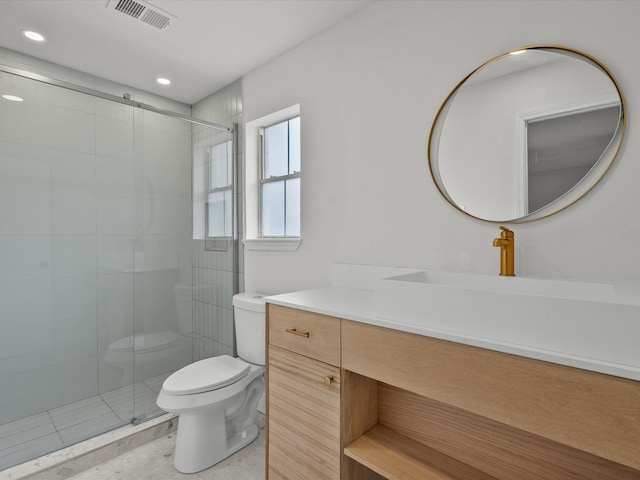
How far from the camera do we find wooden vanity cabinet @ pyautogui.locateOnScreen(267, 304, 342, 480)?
3.94ft

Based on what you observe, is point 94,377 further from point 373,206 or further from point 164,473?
point 373,206

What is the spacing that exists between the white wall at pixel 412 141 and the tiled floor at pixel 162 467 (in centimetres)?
94

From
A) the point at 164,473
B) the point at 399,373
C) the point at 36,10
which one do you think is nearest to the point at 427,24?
the point at 399,373

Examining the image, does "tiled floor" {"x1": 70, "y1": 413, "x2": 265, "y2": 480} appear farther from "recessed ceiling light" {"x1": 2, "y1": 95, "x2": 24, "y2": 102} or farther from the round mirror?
"recessed ceiling light" {"x1": 2, "y1": 95, "x2": 24, "y2": 102}

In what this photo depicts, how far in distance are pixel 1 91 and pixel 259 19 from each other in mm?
1342

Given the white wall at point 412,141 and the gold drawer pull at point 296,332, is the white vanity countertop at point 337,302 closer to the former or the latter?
the gold drawer pull at point 296,332

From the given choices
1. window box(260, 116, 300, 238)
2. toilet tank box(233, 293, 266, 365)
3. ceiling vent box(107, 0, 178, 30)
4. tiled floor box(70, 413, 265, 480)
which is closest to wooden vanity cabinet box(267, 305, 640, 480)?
tiled floor box(70, 413, 265, 480)

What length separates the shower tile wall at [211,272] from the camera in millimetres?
2334

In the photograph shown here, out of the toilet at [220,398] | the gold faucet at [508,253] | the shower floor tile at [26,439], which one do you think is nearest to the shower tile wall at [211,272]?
the toilet at [220,398]

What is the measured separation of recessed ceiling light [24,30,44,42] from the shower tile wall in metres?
0.94

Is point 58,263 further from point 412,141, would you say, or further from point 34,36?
point 412,141

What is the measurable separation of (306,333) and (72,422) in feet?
5.20

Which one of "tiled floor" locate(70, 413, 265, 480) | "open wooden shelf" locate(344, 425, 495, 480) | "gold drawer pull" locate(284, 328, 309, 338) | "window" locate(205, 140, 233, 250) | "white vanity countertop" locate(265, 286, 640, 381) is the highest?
"window" locate(205, 140, 233, 250)

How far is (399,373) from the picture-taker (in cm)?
102
